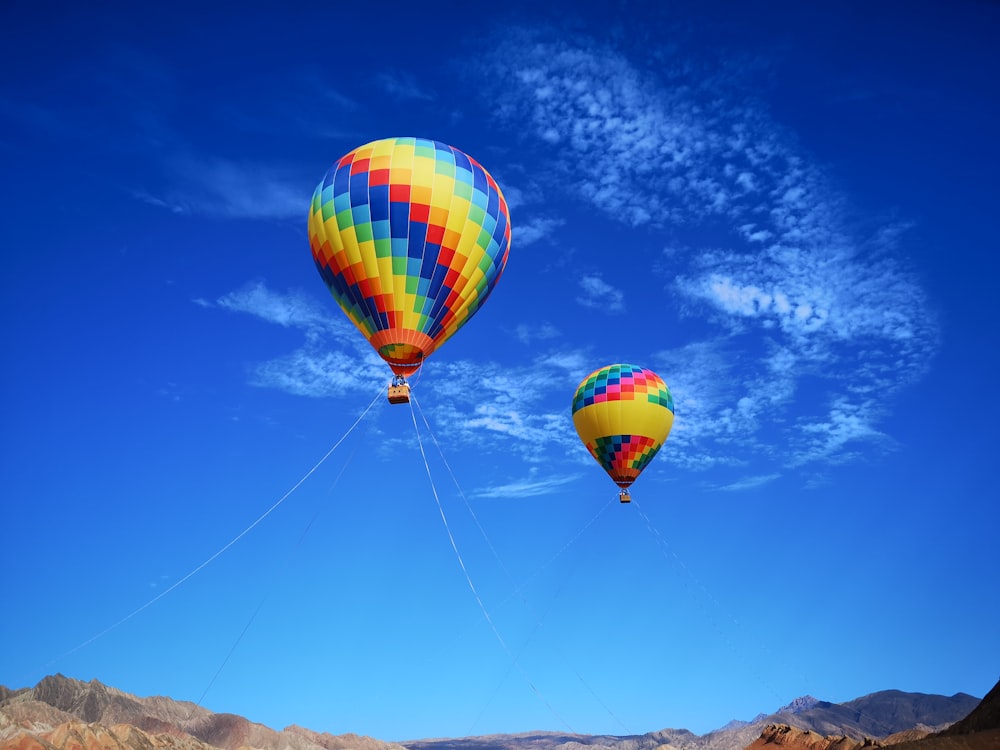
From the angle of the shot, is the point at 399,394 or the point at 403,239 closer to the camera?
the point at 403,239

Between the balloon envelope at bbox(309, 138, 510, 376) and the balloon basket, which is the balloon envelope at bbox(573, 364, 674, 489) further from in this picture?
the balloon basket

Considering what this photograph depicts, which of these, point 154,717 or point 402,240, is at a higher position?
point 402,240

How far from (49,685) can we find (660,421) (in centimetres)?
18368

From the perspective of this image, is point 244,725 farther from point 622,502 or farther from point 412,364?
point 412,364

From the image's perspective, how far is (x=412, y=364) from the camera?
3494 cm

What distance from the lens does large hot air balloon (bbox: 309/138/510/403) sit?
3369 cm

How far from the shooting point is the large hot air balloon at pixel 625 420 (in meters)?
50.9

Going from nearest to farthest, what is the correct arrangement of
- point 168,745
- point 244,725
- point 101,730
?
1. point 101,730
2. point 168,745
3. point 244,725

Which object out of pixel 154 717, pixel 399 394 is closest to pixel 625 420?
pixel 399 394

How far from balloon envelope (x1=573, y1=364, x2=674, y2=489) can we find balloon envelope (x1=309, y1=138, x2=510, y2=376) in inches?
719

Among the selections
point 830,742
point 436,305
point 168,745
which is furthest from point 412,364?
point 168,745

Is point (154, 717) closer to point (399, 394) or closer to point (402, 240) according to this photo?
point (399, 394)

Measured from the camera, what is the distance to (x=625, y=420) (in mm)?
50844

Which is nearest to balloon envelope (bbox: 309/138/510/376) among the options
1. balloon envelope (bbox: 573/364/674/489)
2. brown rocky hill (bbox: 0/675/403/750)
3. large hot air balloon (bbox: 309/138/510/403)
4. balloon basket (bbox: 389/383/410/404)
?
large hot air balloon (bbox: 309/138/510/403)
